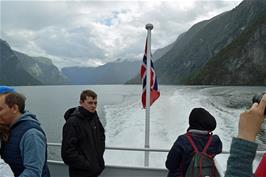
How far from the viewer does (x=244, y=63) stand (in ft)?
346

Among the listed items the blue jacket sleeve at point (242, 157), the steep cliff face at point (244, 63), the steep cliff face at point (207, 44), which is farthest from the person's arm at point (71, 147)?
the steep cliff face at point (207, 44)

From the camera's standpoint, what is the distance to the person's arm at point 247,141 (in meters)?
0.87

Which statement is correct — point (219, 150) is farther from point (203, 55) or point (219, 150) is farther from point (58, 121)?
point (203, 55)

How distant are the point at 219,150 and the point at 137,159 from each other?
7.42 meters

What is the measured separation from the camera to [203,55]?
13938 centimetres

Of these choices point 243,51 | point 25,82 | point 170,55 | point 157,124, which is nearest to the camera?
point 157,124

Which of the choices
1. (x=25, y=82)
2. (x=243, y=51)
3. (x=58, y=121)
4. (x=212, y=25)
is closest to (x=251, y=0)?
(x=212, y=25)

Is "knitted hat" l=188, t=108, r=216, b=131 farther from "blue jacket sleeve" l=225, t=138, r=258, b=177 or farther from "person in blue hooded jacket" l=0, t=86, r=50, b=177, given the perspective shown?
"blue jacket sleeve" l=225, t=138, r=258, b=177

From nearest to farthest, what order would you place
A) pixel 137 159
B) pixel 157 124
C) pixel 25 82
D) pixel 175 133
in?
1. pixel 137 159
2. pixel 175 133
3. pixel 157 124
4. pixel 25 82

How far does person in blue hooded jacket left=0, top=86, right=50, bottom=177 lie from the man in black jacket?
4.13 ft

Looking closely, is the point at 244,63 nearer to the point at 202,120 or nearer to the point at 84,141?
the point at 84,141

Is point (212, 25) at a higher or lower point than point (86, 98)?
higher

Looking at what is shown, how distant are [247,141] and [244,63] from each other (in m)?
110

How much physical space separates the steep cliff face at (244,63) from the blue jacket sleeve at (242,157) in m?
103
